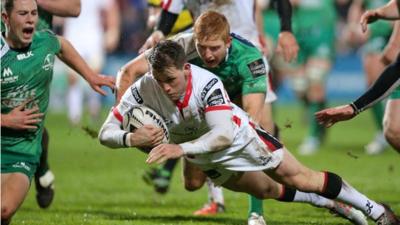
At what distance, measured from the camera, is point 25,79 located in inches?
316

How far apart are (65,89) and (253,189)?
1841cm

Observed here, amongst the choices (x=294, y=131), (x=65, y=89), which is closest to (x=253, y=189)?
(x=294, y=131)

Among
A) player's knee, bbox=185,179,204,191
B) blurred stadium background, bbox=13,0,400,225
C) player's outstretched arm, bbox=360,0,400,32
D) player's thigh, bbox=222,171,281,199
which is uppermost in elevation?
player's outstretched arm, bbox=360,0,400,32

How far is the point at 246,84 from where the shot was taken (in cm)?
877

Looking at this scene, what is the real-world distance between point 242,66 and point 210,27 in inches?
31.8

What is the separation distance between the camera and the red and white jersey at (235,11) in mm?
9359

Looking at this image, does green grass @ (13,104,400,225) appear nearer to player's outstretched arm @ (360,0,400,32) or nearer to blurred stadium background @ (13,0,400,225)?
blurred stadium background @ (13,0,400,225)

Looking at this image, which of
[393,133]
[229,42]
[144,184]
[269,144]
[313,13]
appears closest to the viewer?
[269,144]

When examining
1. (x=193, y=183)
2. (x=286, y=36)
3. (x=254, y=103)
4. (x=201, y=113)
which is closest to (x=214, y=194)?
(x=193, y=183)

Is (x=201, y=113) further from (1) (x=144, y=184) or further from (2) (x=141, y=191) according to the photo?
(1) (x=144, y=184)

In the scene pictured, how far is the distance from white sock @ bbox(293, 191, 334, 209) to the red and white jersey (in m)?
1.57

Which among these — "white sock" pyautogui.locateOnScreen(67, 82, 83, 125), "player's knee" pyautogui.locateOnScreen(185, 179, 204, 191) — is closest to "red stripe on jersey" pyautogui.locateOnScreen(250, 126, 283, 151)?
"player's knee" pyautogui.locateOnScreen(185, 179, 204, 191)

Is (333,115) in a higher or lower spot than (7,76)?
higher

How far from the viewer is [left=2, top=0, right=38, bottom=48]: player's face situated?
25.7 feet
